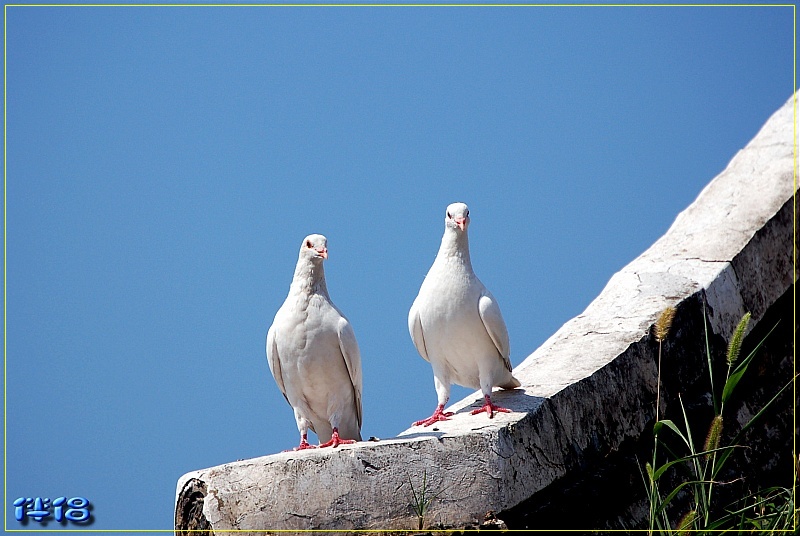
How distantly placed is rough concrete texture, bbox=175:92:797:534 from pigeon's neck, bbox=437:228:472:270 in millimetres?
1005

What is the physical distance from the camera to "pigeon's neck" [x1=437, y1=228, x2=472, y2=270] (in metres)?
6.75

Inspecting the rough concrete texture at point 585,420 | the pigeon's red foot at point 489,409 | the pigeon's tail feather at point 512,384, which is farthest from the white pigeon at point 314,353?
the pigeon's tail feather at point 512,384

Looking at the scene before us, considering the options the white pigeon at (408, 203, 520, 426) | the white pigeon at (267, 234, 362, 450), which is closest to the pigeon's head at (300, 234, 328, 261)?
the white pigeon at (267, 234, 362, 450)

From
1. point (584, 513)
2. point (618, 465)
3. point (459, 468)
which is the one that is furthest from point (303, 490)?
point (618, 465)

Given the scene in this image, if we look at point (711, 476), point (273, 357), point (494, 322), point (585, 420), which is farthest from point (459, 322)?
point (711, 476)

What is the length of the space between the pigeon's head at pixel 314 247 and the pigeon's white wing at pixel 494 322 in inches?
44.9

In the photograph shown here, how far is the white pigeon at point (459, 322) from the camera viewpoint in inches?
260

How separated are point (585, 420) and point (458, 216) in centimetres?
167

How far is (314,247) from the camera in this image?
6.43 metres

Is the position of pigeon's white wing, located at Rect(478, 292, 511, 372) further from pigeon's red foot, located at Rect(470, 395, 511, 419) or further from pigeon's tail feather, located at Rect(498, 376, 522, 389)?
pigeon's red foot, located at Rect(470, 395, 511, 419)

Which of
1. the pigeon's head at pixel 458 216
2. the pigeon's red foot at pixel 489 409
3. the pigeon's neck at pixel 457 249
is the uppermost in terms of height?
the pigeon's head at pixel 458 216

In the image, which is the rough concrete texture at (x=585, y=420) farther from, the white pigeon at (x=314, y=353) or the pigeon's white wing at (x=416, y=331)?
the white pigeon at (x=314, y=353)

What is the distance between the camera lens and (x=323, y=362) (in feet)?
20.9

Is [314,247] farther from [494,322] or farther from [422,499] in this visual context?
[422,499]
